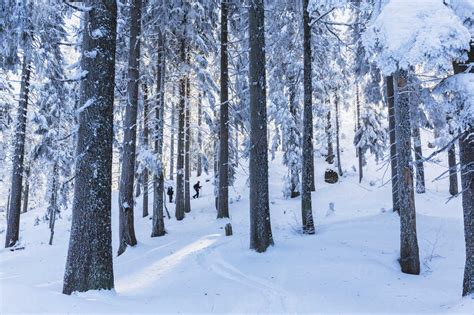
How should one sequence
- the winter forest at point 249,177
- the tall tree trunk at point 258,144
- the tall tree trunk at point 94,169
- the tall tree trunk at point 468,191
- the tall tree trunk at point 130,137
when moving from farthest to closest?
the tall tree trunk at point 130,137, the tall tree trunk at point 258,144, the tall tree trunk at point 94,169, the tall tree trunk at point 468,191, the winter forest at point 249,177

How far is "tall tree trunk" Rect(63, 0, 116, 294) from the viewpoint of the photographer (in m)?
5.94

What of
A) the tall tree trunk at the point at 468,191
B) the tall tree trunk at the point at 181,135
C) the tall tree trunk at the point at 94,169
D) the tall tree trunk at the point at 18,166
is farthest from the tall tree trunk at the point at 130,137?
the tall tree trunk at the point at 468,191

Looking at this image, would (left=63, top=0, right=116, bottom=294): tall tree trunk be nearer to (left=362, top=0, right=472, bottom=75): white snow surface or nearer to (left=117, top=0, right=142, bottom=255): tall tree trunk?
(left=362, top=0, right=472, bottom=75): white snow surface

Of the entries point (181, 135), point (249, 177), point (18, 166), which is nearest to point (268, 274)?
point (249, 177)

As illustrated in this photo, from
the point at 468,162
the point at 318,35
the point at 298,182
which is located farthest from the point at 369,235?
the point at 298,182

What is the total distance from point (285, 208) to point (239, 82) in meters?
7.57

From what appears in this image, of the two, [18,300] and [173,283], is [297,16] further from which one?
[18,300]

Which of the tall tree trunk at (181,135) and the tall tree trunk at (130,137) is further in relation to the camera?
the tall tree trunk at (181,135)

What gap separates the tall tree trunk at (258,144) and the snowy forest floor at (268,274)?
0.61 meters

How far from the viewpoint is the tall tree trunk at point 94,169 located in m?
5.94

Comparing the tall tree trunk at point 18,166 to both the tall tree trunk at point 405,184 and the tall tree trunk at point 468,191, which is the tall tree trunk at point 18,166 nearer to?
the tall tree trunk at point 405,184

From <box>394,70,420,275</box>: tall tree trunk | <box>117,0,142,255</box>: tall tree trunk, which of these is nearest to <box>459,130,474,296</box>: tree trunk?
<box>394,70,420,275</box>: tall tree trunk

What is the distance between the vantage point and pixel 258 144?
994 cm

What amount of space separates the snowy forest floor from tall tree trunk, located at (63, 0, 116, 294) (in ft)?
1.30
